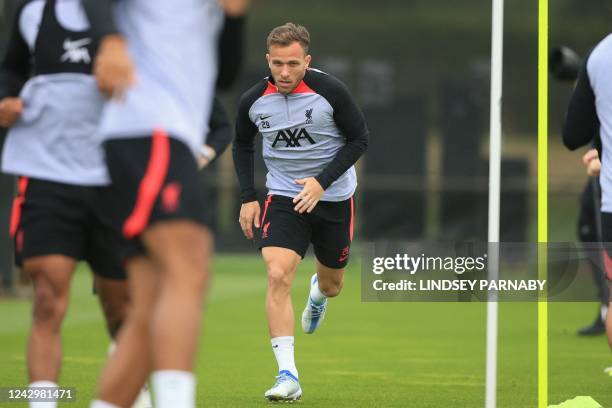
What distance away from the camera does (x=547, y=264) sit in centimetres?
693

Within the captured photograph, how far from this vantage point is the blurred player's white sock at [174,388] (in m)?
3.81

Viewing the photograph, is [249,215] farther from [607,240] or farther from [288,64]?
[607,240]

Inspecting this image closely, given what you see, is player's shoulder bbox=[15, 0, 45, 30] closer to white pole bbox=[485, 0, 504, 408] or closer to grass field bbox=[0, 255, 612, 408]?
white pole bbox=[485, 0, 504, 408]

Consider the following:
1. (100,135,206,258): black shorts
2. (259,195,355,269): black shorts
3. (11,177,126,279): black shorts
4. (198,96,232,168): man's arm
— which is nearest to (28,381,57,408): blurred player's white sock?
(11,177,126,279): black shorts

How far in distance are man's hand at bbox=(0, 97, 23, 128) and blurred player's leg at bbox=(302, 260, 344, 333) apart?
3.40 meters

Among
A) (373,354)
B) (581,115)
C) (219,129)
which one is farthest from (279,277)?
(373,354)

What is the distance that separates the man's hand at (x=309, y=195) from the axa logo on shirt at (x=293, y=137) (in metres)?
0.29

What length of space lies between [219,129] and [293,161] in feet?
5.46

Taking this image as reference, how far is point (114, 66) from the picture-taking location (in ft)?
12.9

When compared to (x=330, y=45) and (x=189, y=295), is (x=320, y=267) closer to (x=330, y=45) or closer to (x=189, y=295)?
(x=189, y=295)

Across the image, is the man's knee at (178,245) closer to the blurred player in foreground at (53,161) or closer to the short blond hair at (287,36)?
the blurred player in foreground at (53,161)

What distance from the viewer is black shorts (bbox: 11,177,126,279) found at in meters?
5.07

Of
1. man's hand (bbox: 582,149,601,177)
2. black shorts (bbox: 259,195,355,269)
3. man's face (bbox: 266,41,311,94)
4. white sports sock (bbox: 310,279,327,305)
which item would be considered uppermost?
man's face (bbox: 266,41,311,94)

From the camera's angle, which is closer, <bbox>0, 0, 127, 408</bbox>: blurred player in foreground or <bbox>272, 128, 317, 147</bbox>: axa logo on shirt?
<bbox>0, 0, 127, 408</bbox>: blurred player in foreground
